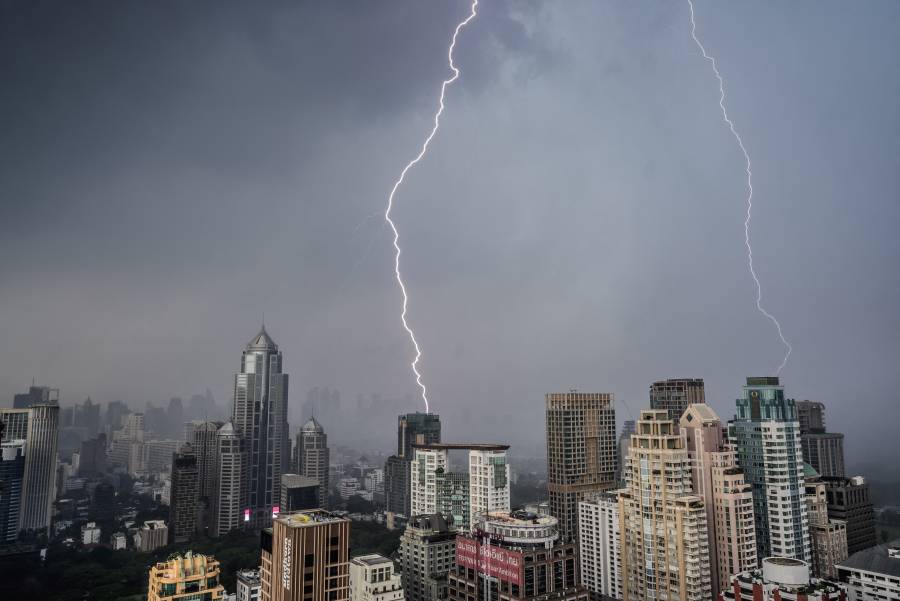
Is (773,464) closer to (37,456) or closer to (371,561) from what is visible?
(371,561)

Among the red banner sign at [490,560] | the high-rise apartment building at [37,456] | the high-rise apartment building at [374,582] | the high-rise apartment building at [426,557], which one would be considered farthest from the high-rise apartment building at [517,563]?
the high-rise apartment building at [37,456]

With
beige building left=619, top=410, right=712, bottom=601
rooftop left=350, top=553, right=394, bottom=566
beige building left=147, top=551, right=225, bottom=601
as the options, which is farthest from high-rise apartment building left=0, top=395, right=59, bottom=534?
beige building left=619, top=410, right=712, bottom=601

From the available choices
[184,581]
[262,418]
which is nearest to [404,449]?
[262,418]

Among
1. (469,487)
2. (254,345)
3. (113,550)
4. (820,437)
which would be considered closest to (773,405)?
(469,487)

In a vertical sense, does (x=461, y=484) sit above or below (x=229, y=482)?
above

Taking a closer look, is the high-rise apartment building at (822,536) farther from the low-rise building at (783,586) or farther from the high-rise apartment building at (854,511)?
the low-rise building at (783,586)
